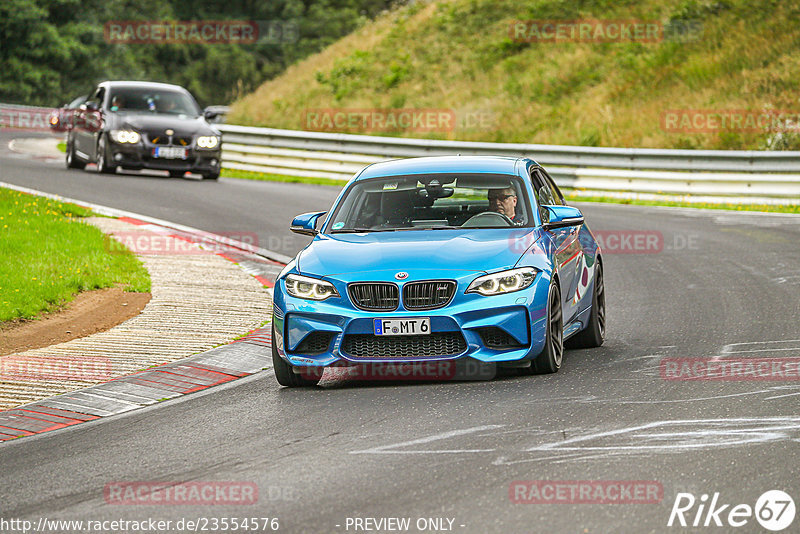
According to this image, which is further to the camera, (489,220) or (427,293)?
(489,220)

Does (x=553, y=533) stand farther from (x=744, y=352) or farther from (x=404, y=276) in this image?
(x=744, y=352)

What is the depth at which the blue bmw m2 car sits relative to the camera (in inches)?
327

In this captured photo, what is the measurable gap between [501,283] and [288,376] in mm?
1634

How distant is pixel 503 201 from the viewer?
380 inches

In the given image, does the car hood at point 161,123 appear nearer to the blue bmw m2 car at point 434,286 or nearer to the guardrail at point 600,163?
the guardrail at point 600,163

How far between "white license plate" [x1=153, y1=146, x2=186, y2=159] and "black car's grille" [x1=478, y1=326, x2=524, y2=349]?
17.3m

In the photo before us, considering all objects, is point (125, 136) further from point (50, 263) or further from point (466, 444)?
point (466, 444)

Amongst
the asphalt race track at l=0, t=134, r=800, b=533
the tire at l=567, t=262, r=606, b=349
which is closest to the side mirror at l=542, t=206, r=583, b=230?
the tire at l=567, t=262, r=606, b=349

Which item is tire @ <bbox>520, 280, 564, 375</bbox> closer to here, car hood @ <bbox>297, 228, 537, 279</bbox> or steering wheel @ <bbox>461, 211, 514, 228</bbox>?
car hood @ <bbox>297, 228, 537, 279</bbox>

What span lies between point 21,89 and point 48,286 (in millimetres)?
50605

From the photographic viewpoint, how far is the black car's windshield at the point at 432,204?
9.48 m

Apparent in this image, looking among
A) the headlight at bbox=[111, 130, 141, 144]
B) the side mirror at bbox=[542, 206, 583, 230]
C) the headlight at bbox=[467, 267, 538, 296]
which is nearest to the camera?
the headlight at bbox=[467, 267, 538, 296]

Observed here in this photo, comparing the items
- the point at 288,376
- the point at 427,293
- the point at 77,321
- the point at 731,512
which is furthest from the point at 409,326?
the point at 77,321

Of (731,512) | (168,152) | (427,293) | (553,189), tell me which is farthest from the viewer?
(168,152)
